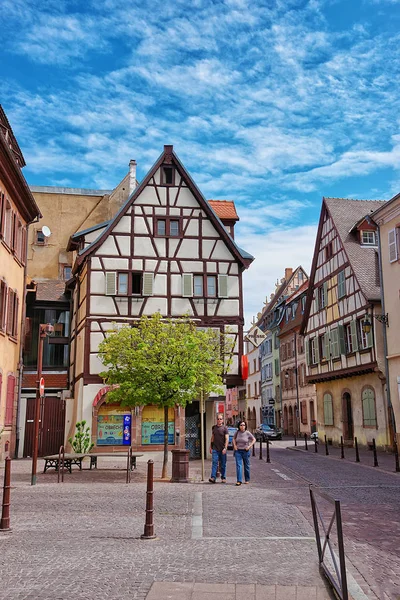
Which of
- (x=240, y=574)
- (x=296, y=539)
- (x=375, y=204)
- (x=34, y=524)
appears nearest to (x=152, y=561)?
(x=240, y=574)

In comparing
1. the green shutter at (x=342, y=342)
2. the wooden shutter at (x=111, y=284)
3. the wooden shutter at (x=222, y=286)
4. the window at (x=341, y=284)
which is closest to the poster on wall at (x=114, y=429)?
the wooden shutter at (x=111, y=284)

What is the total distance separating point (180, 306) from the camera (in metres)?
27.7

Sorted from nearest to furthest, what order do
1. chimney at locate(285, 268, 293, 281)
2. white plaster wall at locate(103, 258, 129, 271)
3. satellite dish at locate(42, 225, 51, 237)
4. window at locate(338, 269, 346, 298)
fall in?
white plaster wall at locate(103, 258, 129, 271)
window at locate(338, 269, 346, 298)
satellite dish at locate(42, 225, 51, 237)
chimney at locate(285, 268, 293, 281)

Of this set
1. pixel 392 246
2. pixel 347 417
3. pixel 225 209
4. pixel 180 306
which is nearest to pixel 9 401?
pixel 180 306

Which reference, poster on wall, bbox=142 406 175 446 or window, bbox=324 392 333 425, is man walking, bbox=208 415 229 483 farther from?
window, bbox=324 392 333 425

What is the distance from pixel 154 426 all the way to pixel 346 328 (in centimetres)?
1194

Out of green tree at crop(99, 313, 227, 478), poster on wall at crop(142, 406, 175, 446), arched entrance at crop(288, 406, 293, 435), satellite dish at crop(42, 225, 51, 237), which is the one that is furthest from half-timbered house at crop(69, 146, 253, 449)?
arched entrance at crop(288, 406, 293, 435)

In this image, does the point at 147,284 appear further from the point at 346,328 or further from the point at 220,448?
the point at 220,448

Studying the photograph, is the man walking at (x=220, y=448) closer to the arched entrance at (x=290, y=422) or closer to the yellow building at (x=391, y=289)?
the yellow building at (x=391, y=289)

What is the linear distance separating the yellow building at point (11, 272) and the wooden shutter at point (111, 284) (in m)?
3.58

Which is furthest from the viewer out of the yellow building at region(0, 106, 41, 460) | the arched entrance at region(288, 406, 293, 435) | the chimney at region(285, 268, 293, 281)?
the chimney at region(285, 268, 293, 281)

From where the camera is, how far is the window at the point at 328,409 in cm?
3500

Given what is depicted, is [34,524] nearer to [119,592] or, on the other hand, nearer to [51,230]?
[119,592]

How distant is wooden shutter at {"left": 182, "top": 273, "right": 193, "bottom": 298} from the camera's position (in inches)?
1093
